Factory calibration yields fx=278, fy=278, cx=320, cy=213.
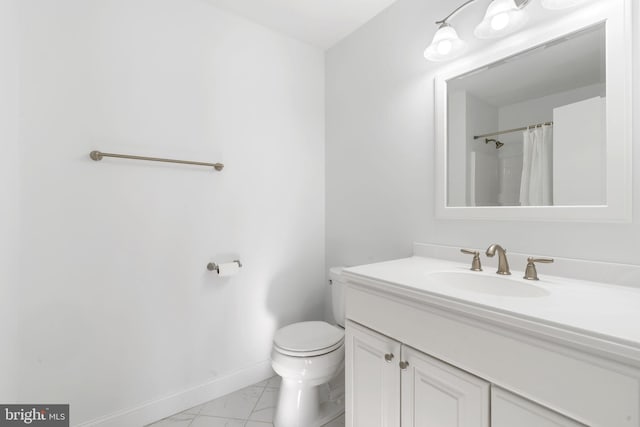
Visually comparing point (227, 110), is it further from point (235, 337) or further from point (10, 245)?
point (235, 337)

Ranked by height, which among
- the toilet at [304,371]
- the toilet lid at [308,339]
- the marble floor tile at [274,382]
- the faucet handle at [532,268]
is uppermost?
the faucet handle at [532,268]

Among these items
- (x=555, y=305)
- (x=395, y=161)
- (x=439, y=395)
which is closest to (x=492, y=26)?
(x=395, y=161)

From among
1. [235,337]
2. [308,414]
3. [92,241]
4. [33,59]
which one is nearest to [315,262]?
[235,337]

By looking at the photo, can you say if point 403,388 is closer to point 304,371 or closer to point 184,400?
point 304,371

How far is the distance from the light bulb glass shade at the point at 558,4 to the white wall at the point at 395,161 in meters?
0.12

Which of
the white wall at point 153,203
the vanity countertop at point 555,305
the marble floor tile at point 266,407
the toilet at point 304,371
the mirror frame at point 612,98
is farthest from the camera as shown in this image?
the marble floor tile at point 266,407

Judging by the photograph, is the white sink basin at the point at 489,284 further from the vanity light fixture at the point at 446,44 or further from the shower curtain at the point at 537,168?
the vanity light fixture at the point at 446,44

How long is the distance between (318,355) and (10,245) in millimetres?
1377

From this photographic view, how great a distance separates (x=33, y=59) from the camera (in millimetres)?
1176

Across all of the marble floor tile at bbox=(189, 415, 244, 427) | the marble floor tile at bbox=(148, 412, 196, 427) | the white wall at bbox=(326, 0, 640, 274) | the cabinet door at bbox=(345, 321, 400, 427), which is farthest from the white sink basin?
the marble floor tile at bbox=(148, 412, 196, 427)

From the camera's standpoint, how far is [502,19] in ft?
3.50

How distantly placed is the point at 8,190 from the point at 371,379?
1.57 metres

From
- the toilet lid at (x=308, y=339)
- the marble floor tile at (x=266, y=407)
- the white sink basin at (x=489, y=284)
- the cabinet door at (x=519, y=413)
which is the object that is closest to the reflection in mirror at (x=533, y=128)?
the white sink basin at (x=489, y=284)

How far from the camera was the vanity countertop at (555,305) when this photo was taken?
1.82 ft
